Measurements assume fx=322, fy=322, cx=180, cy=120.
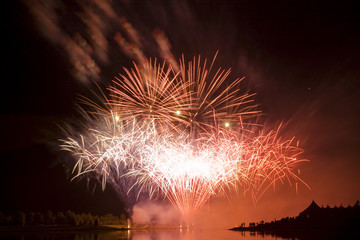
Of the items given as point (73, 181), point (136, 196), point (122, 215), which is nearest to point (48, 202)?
point (73, 181)

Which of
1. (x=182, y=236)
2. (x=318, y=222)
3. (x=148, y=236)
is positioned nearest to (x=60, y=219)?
(x=148, y=236)

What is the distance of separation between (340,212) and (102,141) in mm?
25255

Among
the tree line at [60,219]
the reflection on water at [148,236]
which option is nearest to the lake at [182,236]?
the reflection on water at [148,236]

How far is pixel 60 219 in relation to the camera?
3762 cm

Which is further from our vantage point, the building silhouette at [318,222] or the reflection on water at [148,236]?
the building silhouette at [318,222]

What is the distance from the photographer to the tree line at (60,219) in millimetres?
36625

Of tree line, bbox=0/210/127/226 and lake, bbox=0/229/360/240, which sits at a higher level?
tree line, bbox=0/210/127/226

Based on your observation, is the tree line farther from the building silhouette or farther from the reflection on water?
the building silhouette

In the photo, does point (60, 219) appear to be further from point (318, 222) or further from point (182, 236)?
point (318, 222)

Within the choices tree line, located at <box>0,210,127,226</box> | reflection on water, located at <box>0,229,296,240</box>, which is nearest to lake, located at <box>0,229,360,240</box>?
reflection on water, located at <box>0,229,296,240</box>

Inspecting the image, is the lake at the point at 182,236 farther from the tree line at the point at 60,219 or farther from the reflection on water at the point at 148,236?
the tree line at the point at 60,219

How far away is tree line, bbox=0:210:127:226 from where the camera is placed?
1442 inches

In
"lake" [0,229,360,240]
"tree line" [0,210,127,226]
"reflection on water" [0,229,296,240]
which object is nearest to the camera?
"lake" [0,229,360,240]

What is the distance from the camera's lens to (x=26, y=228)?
1410 inches
